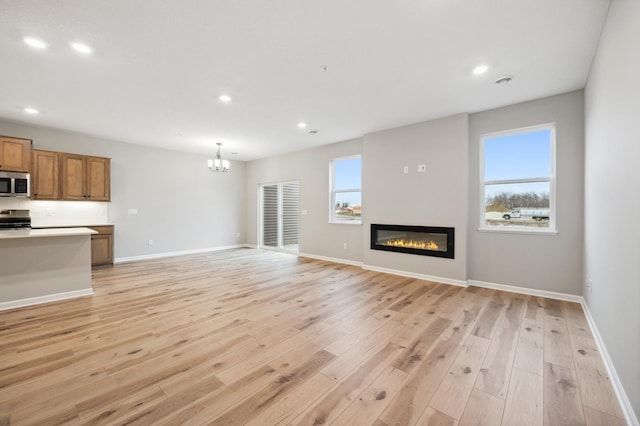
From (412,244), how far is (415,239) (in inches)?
4.2

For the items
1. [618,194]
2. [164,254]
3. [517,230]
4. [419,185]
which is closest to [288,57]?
[618,194]

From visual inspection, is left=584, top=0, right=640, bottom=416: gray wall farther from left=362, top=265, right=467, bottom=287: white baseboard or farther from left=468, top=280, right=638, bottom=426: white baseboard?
left=362, top=265, right=467, bottom=287: white baseboard

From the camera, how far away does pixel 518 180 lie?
3.96 meters

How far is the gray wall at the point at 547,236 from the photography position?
11.5 ft

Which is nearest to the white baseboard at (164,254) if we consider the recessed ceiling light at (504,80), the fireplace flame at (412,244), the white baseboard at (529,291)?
the fireplace flame at (412,244)

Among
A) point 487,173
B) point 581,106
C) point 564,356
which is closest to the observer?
point 564,356

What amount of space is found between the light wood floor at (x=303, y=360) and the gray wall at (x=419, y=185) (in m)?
1.02

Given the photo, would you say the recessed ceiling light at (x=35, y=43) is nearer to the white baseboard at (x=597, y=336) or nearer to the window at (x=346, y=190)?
the window at (x=346, y=190)

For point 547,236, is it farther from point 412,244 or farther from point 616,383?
point 616,383

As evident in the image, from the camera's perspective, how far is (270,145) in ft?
21.3

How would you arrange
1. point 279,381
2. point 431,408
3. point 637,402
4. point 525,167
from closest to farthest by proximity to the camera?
point 637,402
point 431,408
point 279,381
point 525,167

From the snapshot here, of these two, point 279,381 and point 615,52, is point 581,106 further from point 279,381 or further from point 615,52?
point 279,381

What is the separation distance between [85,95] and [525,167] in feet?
20.6

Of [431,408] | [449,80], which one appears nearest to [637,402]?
[431,408]
